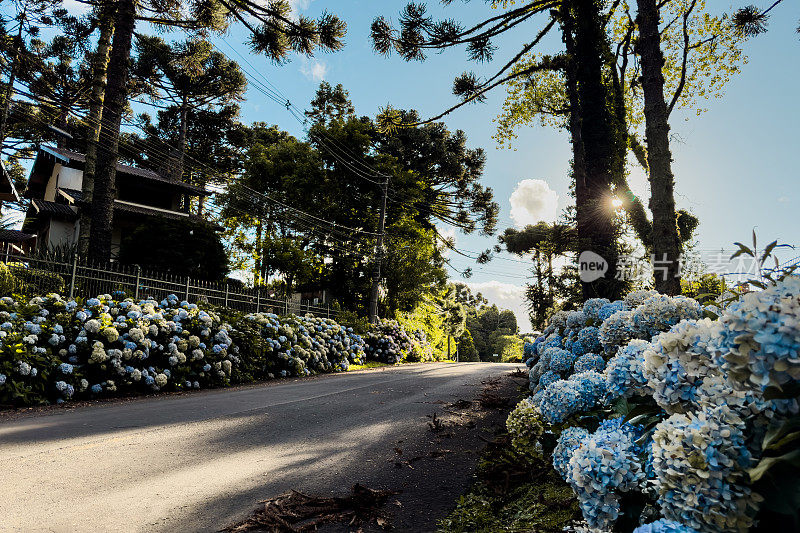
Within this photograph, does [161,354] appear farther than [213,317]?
No

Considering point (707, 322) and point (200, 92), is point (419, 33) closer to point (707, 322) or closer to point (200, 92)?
point (707, 322)

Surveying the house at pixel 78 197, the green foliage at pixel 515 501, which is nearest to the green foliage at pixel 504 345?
the house at pixel 78 197

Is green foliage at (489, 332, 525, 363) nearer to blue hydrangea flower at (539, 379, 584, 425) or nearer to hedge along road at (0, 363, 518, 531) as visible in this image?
hedge along road at (0, 363, 518, 531)

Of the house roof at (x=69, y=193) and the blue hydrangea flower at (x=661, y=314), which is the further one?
the house roof at (x=69, y=193)

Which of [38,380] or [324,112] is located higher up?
[324,112]

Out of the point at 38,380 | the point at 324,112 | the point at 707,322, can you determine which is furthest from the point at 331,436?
the point at 324,112

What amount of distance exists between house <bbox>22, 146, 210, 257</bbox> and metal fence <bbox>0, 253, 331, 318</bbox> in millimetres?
14198

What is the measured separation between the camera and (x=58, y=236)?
25.8m

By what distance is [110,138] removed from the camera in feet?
38.4

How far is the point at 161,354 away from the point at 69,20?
1374 centimetres

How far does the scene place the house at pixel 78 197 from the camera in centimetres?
2547

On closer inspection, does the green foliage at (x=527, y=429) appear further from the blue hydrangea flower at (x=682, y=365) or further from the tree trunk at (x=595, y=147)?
the tree trunk at (x=595, y=147)

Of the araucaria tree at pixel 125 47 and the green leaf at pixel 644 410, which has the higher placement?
the araucaria tree at pixel 125 47

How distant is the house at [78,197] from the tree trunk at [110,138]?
14.0 metres
